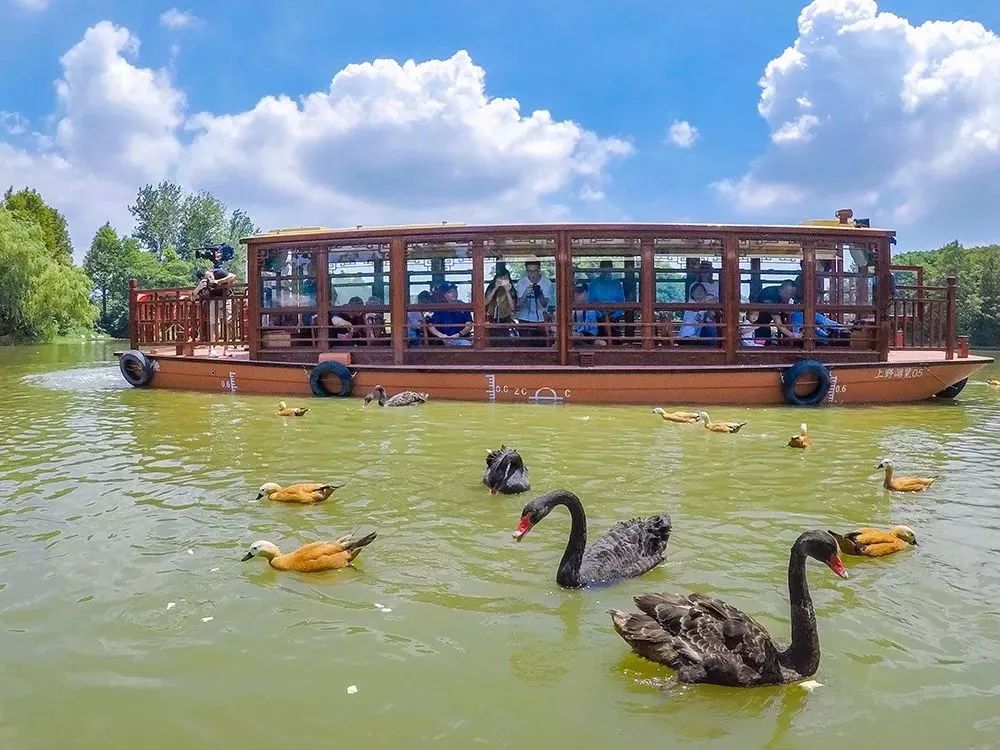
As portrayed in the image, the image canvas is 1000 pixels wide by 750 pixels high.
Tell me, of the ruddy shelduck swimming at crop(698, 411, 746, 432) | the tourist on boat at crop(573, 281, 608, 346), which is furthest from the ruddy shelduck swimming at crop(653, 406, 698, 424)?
the tourist on boat at crop(573, 281, 608, 346)

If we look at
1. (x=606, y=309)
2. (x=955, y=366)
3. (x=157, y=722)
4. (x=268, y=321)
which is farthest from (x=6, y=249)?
(x=157, y=722)

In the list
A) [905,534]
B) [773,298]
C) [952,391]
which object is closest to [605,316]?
[773,298]

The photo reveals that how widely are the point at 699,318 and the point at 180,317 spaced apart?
9936 mm

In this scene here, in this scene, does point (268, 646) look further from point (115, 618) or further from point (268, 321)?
point (268, 321)

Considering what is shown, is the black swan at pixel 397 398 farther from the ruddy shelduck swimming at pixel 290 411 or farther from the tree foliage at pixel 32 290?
the tree foliage at pixel 32 290

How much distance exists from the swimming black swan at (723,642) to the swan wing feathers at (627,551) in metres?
0.88

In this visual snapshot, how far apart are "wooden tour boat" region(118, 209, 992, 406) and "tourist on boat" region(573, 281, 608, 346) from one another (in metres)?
0.02

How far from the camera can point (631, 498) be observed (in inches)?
267

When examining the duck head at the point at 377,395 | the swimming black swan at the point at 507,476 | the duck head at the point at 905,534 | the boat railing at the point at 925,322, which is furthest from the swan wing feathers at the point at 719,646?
the boat railing at the point at 925,322

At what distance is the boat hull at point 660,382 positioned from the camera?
12.9 meters

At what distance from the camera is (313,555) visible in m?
4.95

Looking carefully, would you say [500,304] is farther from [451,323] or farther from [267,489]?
[267,489]

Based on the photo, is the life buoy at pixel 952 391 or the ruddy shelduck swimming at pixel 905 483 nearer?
the ruddy shelduck swimming at pixel 905 483

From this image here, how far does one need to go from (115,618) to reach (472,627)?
1830 mm
